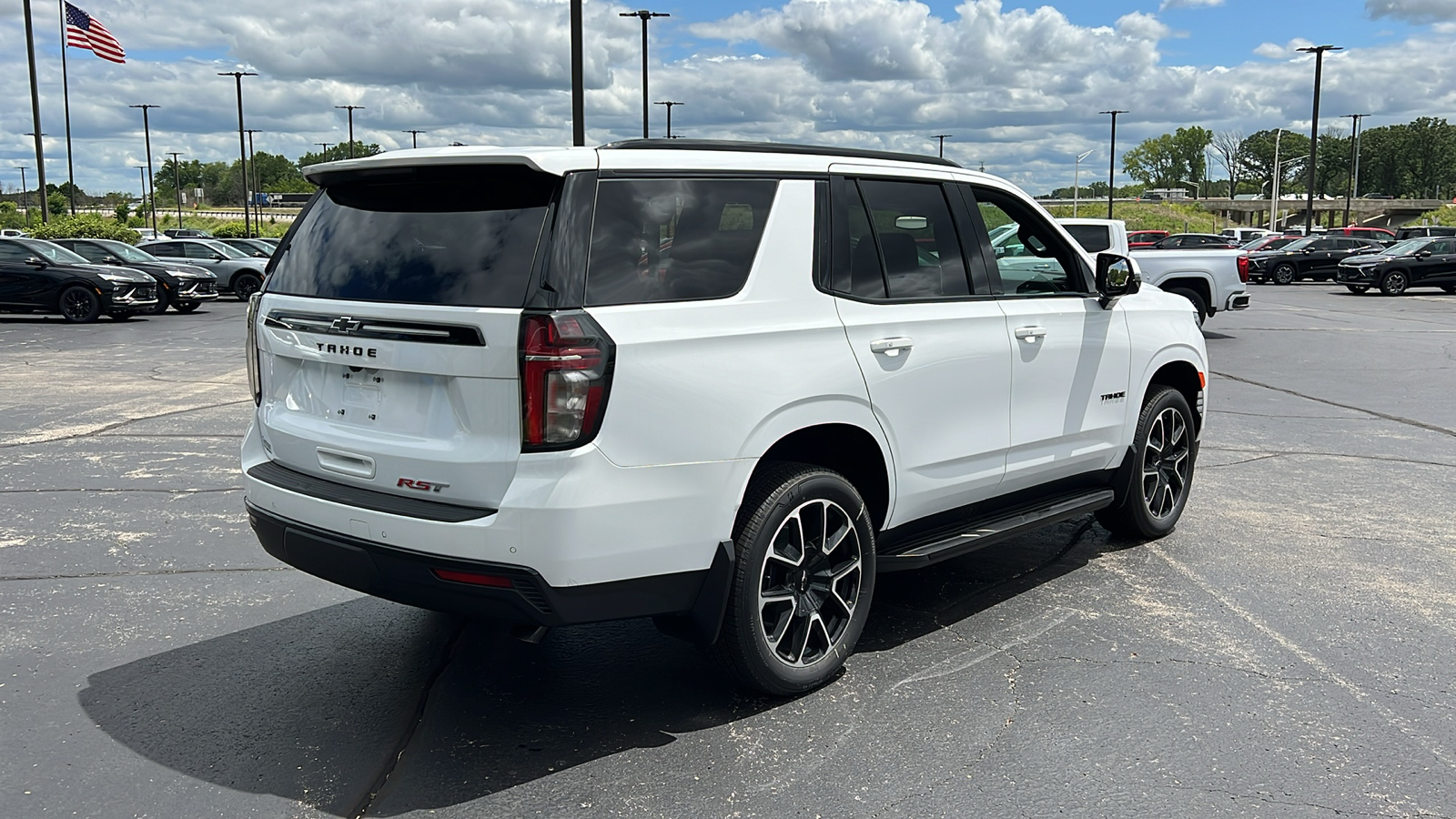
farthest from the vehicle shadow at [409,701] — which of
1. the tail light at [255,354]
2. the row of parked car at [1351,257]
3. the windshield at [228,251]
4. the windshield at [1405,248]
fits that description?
the windshield at [1405,248]

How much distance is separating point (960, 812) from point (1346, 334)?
61.9 feet

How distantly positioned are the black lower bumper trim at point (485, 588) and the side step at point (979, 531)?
3.62ft

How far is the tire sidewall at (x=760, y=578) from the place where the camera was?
151 inches

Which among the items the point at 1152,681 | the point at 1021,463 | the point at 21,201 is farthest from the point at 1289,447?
the point at 21,201

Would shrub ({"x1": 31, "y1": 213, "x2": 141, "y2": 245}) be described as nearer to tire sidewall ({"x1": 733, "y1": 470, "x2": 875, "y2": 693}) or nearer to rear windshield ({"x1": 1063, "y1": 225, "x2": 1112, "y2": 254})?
rear windshield ({"x1": 1063, "y1": 225, "x2": 1112, "y2": 254})

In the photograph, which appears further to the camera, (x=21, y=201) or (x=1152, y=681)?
(x=21, y=201)

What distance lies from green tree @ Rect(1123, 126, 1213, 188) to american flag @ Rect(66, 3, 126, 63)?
154 meters

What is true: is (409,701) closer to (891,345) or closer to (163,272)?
(891,345)

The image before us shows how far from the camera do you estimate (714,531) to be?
12.2 feet

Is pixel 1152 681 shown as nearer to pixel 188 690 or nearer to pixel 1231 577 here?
pixel 1231 577

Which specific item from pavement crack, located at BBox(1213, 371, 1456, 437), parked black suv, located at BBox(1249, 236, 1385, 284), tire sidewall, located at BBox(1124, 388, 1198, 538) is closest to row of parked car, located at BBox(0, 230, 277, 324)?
pavement crack, located at BBox(1213, 371, 1456, 437)

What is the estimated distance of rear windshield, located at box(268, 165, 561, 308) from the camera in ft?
11.7

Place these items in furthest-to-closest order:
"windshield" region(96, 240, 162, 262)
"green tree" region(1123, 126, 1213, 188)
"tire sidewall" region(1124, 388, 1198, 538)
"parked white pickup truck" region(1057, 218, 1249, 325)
→ "green tree" region(1123, 126, 1213, 188), "windshield" region(96, 240, 162, 262), "parked white pickup truck" region(1057, 218, 1249, 325), "tire sidewall" region(1124, 388, 1198, 538)

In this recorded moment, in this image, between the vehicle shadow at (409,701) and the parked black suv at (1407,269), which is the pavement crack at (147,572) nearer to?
the vehicle shadow at (409,701)
